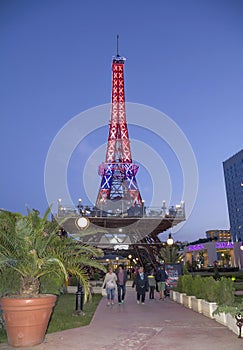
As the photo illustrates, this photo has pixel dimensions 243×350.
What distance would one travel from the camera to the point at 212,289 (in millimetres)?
8562

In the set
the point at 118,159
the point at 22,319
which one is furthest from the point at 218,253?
the point at 22,319

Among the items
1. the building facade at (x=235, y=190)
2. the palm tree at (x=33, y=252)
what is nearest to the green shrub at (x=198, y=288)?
the palm tree at (x=33, y=252)

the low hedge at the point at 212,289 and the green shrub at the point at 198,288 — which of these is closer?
the low hedge at the point at 212,289

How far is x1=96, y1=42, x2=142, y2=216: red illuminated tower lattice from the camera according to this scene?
139ft

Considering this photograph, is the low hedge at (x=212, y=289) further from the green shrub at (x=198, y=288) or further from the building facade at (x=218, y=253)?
the building facade at (x=218, y=253)

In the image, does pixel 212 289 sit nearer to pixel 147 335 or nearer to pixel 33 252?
pixel 147 335

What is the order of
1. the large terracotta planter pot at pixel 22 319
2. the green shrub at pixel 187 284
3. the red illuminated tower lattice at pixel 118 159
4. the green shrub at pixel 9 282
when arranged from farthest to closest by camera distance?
1. the red illuminated tower lattice at pixel 118 159
2. the green shrub at pixel 187 284
3. the green shrub at pixel 9 282
4. the large terracotta planter pot at pixel 22 319

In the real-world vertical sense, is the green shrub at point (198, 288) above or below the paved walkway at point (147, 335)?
above

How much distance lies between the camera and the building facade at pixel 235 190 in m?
129

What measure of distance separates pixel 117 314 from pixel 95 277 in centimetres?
1794

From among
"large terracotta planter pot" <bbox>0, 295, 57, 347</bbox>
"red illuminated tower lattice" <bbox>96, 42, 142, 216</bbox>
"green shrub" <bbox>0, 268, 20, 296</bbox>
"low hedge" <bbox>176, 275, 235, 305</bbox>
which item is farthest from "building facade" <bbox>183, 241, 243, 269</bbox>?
"large terracotta planter pot" <bbox>0, 295, 57, 347</bbox>

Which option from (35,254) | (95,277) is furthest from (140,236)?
(35,254)

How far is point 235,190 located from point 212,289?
13572cm

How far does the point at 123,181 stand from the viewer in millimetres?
44531
